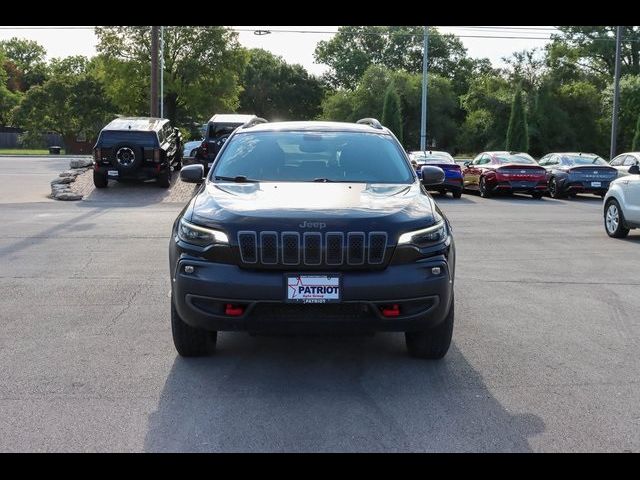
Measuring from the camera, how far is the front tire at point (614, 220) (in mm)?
13227

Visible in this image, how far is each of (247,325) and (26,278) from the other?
4.89m

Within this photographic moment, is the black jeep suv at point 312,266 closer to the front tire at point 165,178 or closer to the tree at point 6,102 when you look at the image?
the front tire at point 165,178

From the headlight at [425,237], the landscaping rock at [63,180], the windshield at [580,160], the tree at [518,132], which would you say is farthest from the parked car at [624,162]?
the headlight at [425,237]

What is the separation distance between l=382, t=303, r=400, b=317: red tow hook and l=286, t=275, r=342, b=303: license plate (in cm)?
32

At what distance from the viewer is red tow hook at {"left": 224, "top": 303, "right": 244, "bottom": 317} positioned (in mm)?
5062

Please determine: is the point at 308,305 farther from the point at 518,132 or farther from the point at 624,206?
the point at 518,132

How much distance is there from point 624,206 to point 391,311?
9.17 metres

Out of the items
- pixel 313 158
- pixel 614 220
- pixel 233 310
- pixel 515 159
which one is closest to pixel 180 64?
pixel 515 159

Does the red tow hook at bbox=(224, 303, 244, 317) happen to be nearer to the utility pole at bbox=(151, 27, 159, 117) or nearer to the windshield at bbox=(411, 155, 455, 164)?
the windshield at bbox=(411, 155, 455, 164)

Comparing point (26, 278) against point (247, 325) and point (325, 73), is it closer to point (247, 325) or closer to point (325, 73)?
point (247, 325)

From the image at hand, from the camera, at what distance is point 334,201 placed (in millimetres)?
5480
